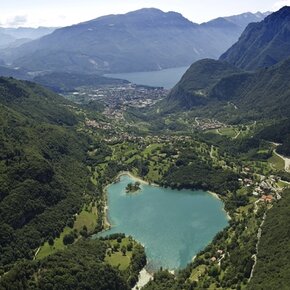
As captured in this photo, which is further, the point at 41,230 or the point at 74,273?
the point at 41,230

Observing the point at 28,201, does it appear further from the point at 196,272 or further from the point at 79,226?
the point at 196,272

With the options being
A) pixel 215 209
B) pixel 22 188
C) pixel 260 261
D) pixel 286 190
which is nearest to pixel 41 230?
Answer: pixel 22 188

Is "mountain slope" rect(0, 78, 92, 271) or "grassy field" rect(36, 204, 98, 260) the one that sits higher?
"mountain slope" rect(0, 78, 92, 271)

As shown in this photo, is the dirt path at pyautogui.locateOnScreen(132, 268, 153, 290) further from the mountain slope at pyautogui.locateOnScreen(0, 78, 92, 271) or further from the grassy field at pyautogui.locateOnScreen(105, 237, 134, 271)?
the mountain slope at pyautogui.locateOnScreen(0, 78, 92, 271)

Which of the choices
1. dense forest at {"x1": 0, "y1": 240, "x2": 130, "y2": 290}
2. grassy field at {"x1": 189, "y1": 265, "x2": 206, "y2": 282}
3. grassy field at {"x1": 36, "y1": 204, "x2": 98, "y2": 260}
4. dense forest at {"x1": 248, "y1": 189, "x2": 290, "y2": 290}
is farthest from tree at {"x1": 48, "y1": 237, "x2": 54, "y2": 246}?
dense forest at {"x1": 248, "y1": 189, "x2": 290, "y2": 290}

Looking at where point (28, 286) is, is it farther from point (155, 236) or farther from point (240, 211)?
point (240, 211)

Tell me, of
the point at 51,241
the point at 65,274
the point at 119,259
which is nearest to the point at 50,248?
the point at 51,241

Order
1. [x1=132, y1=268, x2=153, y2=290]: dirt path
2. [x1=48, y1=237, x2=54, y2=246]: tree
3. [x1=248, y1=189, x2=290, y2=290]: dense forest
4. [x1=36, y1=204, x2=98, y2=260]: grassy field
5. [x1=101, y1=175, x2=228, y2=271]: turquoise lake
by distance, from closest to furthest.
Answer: [x1=248, y1=189, x2=290, y2=290]: dense forest
[x1=132, y1=268, x2=153, y2=290]: dirt path
[x1=101, y1=175, x2=228, y2=271]: turquoise lake
[x1=36, y1=204, x2=98, y2=260]: grassy field
[x1=48, y1=237, x2=54, y2=246]: tree

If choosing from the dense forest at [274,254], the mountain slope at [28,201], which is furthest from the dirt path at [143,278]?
the mountain slope at [28,201]

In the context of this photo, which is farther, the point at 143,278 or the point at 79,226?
the point at 79,226
